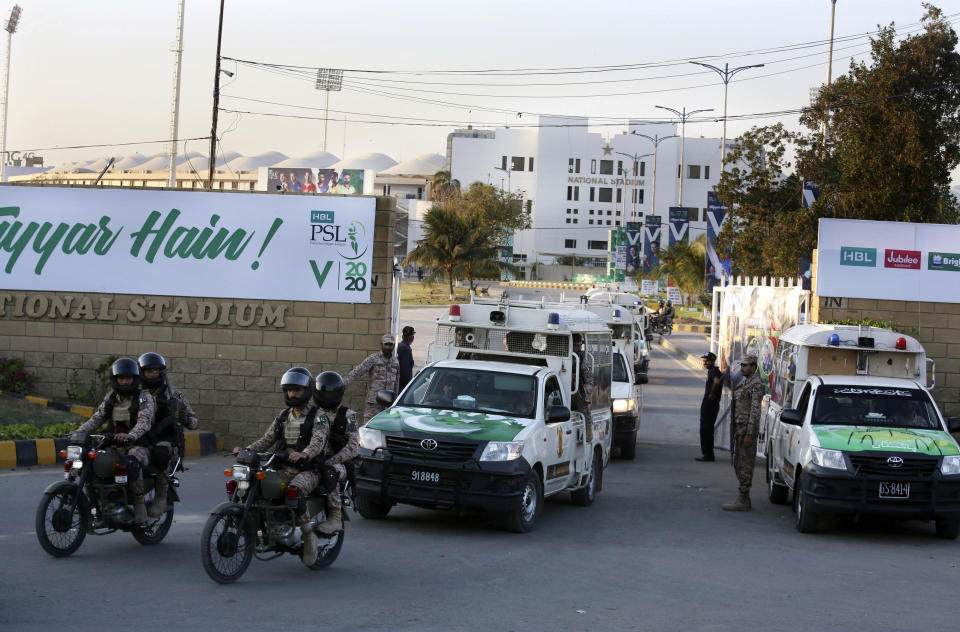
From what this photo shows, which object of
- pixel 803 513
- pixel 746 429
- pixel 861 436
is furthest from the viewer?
pixel 746 429

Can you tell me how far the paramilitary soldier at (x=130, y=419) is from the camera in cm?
897

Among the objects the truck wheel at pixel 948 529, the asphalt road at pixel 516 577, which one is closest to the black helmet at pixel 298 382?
the asphalt road at pixel 516 577

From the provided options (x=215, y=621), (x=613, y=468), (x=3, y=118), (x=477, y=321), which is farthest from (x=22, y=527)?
(x=3, y=118)

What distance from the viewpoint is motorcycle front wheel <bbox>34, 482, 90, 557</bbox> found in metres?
8.47

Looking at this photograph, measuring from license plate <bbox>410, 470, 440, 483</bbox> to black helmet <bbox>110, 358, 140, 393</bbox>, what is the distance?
286 centimetres

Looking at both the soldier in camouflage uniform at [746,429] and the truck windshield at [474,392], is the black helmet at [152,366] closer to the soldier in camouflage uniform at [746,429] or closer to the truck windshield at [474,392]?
the truck windshield at [474,392]

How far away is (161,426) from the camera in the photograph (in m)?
9.41

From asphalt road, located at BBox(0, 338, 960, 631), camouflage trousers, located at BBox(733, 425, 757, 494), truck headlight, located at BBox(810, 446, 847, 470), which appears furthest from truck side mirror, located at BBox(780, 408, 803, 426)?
asphalt road, located at BBox(0, 338, 960, 631)

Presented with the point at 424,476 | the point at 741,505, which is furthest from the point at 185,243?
the point at 741,505

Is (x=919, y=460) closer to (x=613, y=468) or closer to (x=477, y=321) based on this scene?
(x=477, y=321)

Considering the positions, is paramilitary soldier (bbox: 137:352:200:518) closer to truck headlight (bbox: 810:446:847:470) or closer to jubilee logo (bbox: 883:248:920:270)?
truck headlight (bbox: 810:446:847:470)

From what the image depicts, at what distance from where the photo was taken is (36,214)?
17562 mm

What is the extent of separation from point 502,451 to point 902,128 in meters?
21.4

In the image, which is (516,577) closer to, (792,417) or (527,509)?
(527,509)
